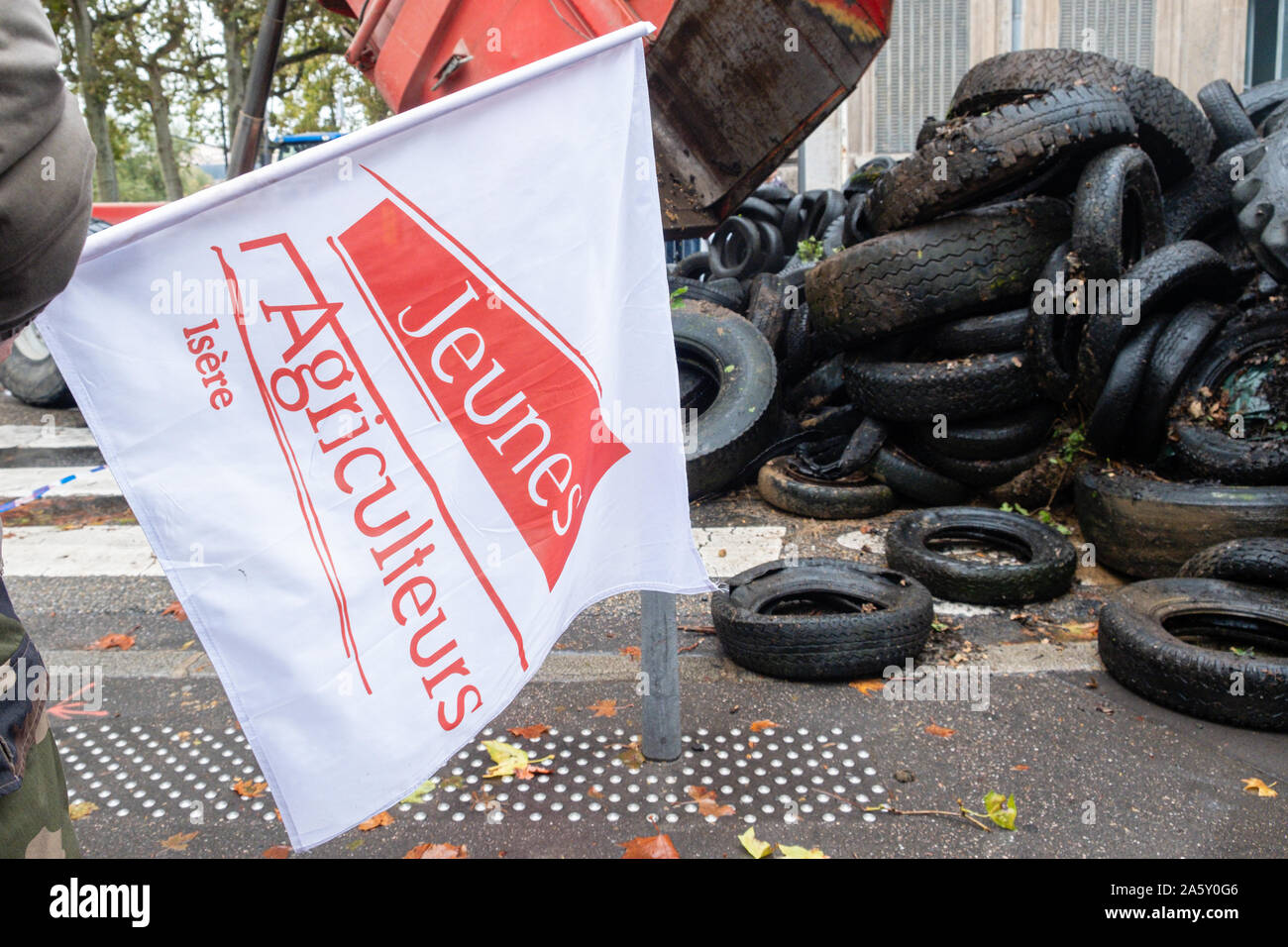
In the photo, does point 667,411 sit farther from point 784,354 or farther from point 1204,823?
point 784,354

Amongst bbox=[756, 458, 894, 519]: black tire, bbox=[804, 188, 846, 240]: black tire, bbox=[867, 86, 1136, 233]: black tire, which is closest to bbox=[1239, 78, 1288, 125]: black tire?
bbox=[867, 86, 1136, 233]: black tire

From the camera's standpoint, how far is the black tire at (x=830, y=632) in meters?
3.65

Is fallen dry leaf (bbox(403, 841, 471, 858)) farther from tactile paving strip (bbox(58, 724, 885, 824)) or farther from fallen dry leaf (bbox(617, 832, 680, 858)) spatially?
fallen dry leaf (bbox(617, 832, 680, 858))

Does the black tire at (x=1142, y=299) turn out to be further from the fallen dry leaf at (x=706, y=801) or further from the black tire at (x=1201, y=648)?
the fallen dry leaf at (x=706, y=801)

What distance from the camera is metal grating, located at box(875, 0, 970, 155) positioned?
60.7 feet

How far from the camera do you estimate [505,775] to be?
312 cm

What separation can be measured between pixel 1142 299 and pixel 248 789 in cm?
474

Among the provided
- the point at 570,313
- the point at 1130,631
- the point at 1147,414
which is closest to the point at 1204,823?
the point at 1130,631

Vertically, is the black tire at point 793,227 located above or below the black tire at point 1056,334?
above

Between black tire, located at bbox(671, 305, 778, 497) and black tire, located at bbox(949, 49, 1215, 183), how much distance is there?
2.26 metres

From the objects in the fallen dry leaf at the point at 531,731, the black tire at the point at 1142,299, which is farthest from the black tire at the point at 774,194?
the fallen dry leaf at the point at 531,731

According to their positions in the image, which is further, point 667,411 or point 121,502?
point 121,502

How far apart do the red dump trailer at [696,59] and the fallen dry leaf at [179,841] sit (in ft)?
13.7

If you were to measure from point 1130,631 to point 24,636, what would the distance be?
353 centimetres
